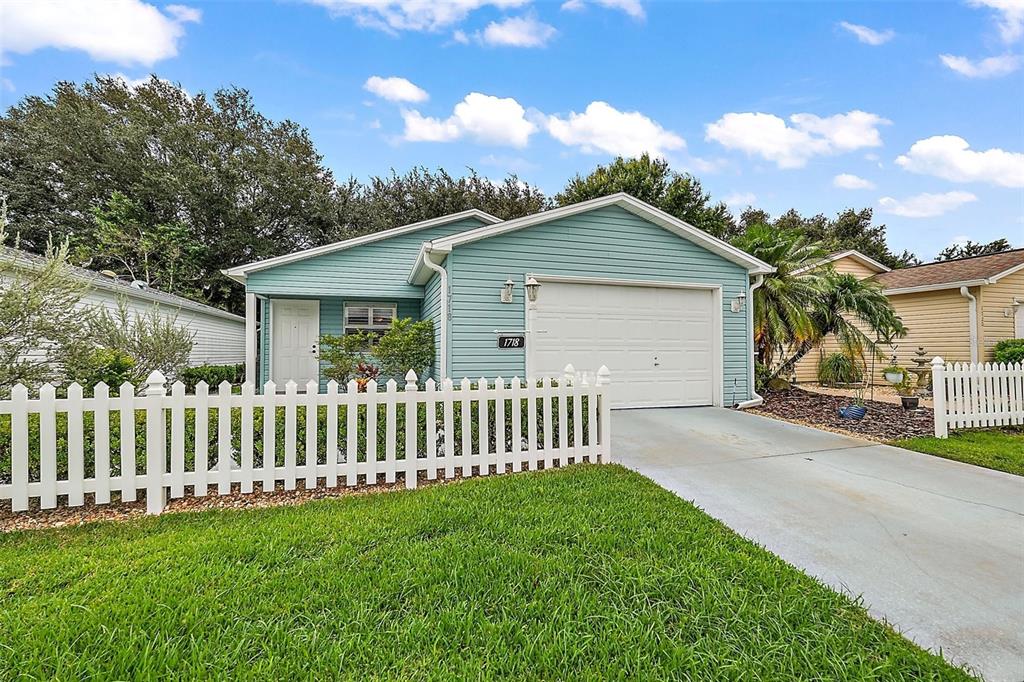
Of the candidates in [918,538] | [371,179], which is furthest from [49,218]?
[918,538]

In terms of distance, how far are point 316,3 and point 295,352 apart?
7176mm

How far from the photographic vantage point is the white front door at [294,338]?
420 inches

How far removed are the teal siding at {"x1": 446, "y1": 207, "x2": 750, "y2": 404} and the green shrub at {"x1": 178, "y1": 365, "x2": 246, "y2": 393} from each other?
502cm

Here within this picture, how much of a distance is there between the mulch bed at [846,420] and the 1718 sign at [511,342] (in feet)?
13.4

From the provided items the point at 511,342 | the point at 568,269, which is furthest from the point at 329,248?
the point at 568,269

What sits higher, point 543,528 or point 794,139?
point 794,139

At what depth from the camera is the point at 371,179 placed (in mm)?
22047

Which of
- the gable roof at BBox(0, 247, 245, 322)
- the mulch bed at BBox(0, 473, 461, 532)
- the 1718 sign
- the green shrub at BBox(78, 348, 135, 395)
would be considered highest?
the gable roof at BBox(0, 247, 245, 322)

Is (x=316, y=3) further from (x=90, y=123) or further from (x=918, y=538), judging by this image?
(x=90, y=123)

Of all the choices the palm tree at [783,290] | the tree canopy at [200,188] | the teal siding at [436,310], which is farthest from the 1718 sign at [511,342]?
the tree canopy at [200,188]

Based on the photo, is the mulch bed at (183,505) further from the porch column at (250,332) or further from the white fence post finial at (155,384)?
the porch column at (250,332)

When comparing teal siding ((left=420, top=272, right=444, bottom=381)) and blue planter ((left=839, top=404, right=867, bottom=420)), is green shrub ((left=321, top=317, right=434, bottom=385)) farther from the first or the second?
blue planter ((left=839, top=404, right=867, bottom=420))

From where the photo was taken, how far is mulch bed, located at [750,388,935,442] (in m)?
5.88

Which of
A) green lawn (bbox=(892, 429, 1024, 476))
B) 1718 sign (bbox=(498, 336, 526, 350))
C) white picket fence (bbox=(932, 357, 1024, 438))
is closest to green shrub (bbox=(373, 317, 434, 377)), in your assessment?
1718 sign (bbox=(498, 336, 526, 350))
